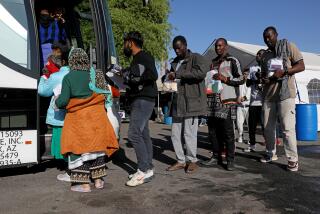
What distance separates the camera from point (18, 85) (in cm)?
478

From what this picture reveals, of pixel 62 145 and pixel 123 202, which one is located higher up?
pixel 62 145

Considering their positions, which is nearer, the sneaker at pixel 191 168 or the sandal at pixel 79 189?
the sandal at pixel 79 189

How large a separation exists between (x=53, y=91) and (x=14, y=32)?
93cm

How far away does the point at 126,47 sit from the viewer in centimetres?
495

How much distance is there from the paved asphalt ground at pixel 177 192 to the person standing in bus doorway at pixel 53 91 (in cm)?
41

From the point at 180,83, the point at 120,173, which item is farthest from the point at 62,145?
the point at 180,83

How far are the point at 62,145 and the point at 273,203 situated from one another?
2373 mm

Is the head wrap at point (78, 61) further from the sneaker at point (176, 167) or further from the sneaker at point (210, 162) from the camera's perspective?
the sneaker at point (210, 162)

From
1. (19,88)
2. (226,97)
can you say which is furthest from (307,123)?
(19,88)

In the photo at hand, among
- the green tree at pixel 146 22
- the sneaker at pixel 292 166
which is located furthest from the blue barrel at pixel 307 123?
the green tree at pixel 146 22

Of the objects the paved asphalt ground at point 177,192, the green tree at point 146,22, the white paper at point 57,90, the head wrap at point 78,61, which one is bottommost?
the paved asphalt ground at point 177,192

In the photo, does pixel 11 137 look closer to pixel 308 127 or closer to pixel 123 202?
pixel 123 202

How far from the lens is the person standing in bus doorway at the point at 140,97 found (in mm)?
4719

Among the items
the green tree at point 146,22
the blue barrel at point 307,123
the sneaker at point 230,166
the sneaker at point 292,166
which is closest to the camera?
the sneaker at point 292,166
